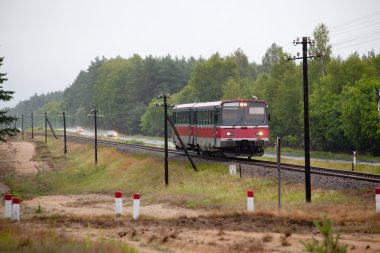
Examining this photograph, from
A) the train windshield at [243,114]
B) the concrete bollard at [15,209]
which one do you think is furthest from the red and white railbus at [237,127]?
the concrete bollard at [15,209]

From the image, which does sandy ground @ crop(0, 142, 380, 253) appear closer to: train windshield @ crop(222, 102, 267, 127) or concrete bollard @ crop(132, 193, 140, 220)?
concrete bollard @ crop(132, 193, 140, 220)

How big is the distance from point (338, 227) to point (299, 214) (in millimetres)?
A: 1981

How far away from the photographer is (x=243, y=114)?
35844 millimetres

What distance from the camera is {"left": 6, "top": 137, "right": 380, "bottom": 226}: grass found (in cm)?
1981

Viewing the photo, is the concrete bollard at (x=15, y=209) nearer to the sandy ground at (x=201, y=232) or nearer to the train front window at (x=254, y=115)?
the sandy ground at (x=201, y=232)

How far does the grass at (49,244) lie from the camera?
12484 millimetres

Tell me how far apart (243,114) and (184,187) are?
679cm

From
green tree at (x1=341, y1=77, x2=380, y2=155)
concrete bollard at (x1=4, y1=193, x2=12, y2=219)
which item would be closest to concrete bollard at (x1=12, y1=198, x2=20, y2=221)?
concrete bollard at (x1=4, y1=193, x2=12, y2=219)

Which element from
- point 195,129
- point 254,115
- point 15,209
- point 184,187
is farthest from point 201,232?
point 195,129

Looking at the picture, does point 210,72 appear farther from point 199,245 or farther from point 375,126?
point 199,245

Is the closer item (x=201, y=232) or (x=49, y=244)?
(x=49, y=244)

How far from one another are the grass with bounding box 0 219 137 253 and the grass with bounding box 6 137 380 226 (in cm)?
675

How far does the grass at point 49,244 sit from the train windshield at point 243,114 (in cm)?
2106

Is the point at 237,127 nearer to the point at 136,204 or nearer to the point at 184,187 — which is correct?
the point at 184,187
